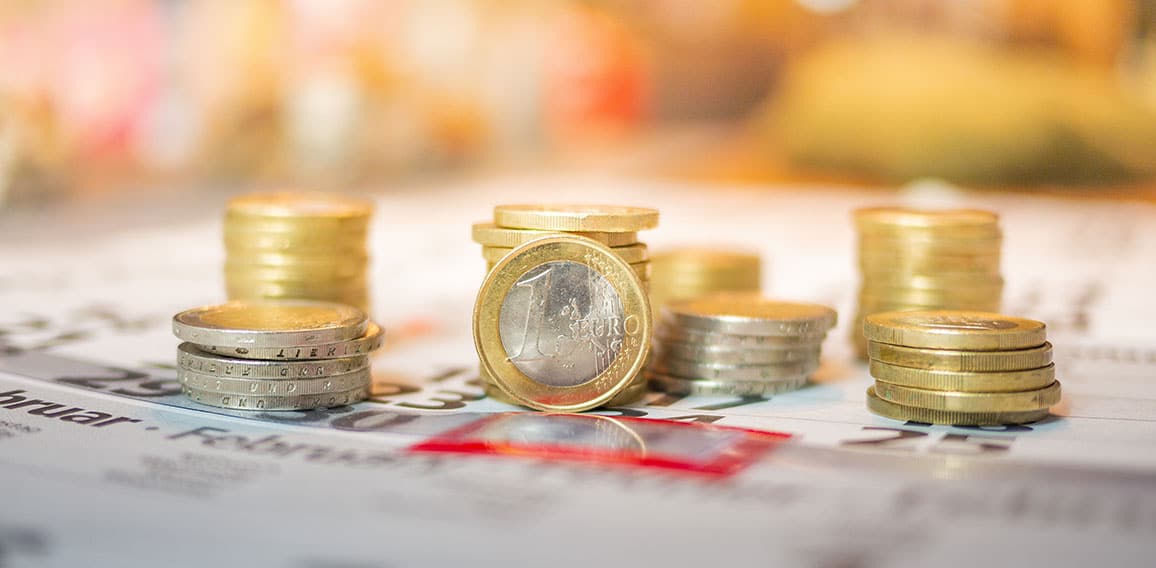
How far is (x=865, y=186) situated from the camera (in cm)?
791

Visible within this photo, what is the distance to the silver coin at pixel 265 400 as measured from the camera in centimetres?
197

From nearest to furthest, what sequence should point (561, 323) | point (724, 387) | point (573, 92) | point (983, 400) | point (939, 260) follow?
point (983, 400)
point (561, 323)
point (724, 387)
point (939, 260)
point (573, 92)

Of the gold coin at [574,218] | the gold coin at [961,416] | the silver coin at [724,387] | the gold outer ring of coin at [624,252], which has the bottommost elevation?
the gold coin at [961,416]

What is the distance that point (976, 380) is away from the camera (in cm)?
191

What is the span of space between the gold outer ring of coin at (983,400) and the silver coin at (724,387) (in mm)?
324

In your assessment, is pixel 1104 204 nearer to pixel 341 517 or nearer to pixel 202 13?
pixel 202 13

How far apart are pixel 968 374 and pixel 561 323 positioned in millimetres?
709

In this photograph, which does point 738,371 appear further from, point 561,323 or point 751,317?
point 561,323

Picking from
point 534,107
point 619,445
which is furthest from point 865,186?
point 619,445

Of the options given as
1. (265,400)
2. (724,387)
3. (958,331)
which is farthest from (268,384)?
(958,331)

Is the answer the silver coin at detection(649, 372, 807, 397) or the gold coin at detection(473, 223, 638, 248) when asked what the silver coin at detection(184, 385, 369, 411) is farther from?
the silver coin at detection(649, 372, 807, 397)

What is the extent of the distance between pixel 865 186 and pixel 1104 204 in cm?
169

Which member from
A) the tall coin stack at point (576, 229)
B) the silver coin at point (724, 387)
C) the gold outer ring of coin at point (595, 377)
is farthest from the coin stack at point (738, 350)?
the gold outer ring of coin at point (595, 377)

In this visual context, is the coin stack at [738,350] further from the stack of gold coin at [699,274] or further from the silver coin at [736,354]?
the stack of gold coin at [699,274]
